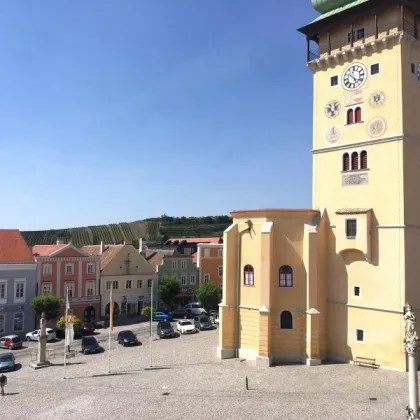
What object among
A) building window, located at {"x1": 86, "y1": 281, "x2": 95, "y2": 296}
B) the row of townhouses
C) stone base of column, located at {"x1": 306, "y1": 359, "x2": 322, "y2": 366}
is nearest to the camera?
stone base of column, located at {"x1": 306, "y1": 359, "x2": 322, "y2": 366}

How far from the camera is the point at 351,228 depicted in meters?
31.6

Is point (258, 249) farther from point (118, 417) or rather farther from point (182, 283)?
point (182, 283)

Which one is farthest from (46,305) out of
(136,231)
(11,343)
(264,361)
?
(136,231)

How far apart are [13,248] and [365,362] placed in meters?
36.0

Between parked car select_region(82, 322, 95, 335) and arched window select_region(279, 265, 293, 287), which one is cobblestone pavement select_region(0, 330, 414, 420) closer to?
arched window select_region(279, 265, 293, 287)

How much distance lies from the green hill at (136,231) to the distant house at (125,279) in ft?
119

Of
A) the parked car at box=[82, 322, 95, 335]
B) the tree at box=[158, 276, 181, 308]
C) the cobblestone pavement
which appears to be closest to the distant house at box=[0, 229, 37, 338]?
the parked car at box=[82, 322, 95, 335]

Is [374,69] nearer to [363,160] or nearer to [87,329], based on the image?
[363,160]

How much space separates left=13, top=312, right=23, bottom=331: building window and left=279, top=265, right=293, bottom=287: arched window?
28.6 meters

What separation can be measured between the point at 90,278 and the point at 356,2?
39273 millimetres

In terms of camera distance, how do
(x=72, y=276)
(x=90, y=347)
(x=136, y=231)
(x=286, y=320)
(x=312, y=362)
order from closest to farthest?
1. (x=312, y=362)
2. (x=286, y=320)
3. (x=90, y=347)
4. (x=72, y=276)
5. (x=136, y=231)

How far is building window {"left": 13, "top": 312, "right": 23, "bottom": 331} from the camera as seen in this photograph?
46062mm

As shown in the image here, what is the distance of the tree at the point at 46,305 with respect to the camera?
45531 mm

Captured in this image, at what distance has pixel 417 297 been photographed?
30062mm
